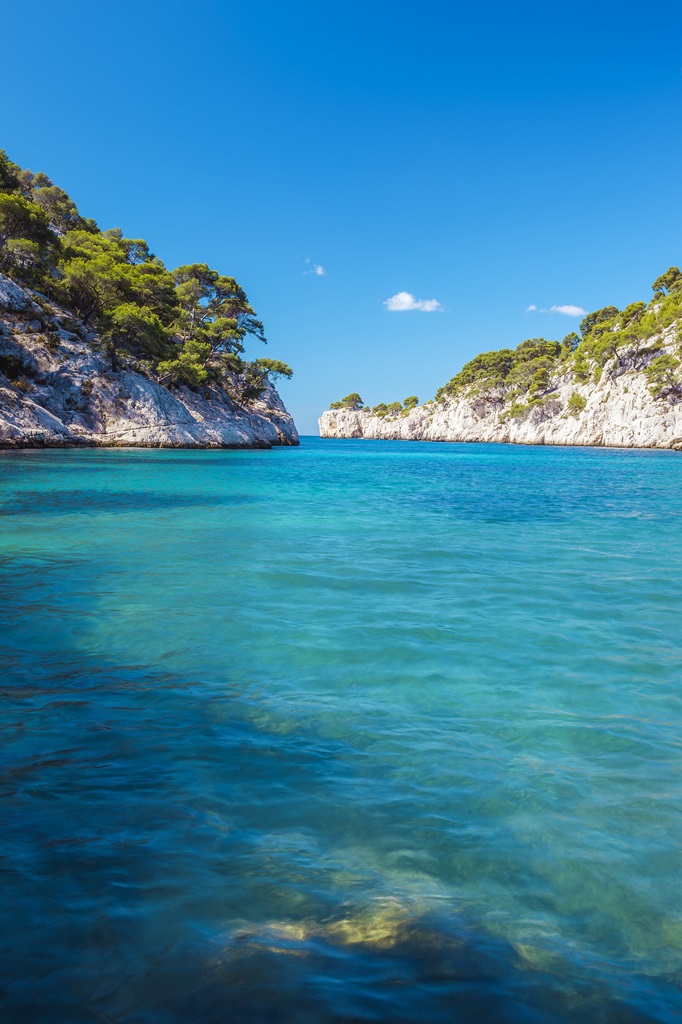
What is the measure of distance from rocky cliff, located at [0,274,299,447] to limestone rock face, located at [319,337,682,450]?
2123 inches

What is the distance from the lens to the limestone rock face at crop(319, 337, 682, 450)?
72562 millimetres

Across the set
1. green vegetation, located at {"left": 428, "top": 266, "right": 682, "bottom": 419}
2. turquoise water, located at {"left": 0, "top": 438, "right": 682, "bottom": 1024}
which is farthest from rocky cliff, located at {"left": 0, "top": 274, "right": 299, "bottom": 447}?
green vegetation, located at {"left": 428, "top": 266, "right": 682, "bottom": 419}

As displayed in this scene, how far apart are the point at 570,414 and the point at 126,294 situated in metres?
68.6

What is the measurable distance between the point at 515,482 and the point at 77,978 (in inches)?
1161

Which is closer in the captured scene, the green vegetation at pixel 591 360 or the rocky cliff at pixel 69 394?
the rocky cliff at pixel 69 394

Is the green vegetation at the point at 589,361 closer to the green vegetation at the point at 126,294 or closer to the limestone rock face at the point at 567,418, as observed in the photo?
the limestone rock face at the point at 567,418

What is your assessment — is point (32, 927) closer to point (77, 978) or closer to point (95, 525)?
point (77, 978)

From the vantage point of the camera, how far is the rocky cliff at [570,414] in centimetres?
7275

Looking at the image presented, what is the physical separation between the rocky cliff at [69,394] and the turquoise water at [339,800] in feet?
113

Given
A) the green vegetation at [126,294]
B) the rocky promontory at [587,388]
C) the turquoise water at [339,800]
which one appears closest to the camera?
the turquoise water at [339,800]

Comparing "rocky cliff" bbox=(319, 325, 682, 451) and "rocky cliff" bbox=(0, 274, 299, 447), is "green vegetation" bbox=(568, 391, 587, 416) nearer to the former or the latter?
"rocky cliff" bbox=(319, 325, 682, 451)

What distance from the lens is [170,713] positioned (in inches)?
182

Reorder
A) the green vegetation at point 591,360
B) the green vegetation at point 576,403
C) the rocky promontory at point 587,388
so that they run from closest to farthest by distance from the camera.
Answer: the rocky promontory at point 587,388 → the green vegetation at point 591,360 → the green vegetation at point 576,403

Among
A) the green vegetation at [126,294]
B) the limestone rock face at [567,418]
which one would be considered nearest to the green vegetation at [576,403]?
the limestone rock face at [567,418]
